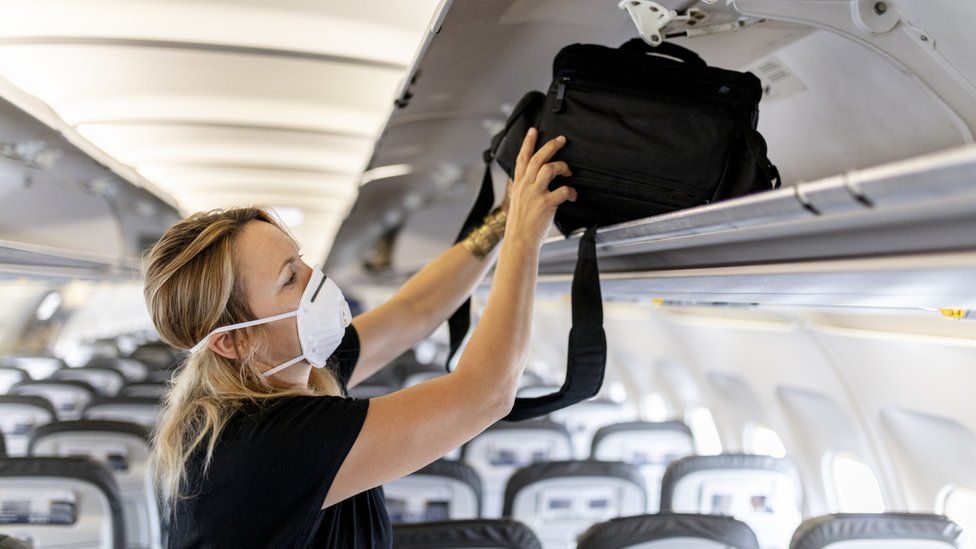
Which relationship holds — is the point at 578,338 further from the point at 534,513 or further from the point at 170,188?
the point at 170,188

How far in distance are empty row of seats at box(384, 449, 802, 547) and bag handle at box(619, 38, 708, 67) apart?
6.05ft

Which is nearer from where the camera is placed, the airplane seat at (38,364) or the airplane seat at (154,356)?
the airplane seat at (38,364)

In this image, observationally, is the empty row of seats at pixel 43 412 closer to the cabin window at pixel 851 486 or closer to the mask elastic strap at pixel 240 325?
the mask elastic strap at pixel 240 325

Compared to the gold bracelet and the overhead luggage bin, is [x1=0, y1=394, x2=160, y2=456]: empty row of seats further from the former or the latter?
the overhead luggage bin

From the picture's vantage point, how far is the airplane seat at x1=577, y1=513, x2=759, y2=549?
2.38m

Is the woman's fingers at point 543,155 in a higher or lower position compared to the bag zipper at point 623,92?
lower

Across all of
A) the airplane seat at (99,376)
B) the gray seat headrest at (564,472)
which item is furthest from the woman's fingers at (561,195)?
the airplane seat at (99,376)

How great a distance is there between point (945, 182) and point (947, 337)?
263 centimetres

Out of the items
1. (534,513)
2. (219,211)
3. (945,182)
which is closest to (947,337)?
(534,513)

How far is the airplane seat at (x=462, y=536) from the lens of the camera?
235 cm

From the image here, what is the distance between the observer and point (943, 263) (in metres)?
1.33

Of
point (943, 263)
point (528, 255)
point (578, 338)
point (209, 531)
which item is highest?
point (528, 255)

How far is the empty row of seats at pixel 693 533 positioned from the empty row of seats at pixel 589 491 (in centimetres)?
103

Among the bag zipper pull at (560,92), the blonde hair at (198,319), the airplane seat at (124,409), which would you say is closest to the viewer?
the blonde hair at (198,319)
